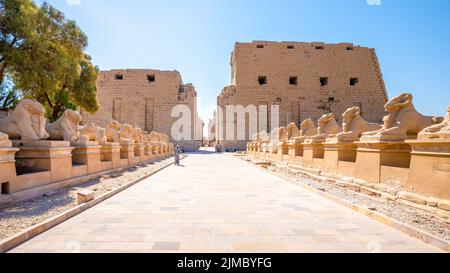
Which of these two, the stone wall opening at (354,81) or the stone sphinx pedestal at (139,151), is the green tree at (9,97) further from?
the stone wall opening at (354,81)

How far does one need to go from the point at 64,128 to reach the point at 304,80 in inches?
924

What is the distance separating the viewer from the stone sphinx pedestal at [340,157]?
6.14m

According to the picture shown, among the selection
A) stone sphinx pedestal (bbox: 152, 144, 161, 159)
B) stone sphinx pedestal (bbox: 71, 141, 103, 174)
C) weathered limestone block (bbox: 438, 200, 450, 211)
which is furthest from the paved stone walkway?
stone sphinx pedestal (bbox: 152, 144, 161, 159)

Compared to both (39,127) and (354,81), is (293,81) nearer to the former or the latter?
Answer: (354,81)

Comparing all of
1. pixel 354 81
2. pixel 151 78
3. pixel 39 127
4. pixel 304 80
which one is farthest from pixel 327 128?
pixel 354 81

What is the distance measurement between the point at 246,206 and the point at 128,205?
1.97 meters

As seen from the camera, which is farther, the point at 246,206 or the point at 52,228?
the point at 246,206

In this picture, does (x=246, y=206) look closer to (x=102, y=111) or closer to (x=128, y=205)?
(x=128, y=205)

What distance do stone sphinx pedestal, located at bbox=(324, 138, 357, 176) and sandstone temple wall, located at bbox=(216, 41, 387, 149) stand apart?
691 inches

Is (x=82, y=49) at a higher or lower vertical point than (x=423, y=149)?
higher

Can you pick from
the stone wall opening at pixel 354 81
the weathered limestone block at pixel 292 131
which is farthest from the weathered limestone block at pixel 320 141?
the stone wall opening at pixel 354 81
